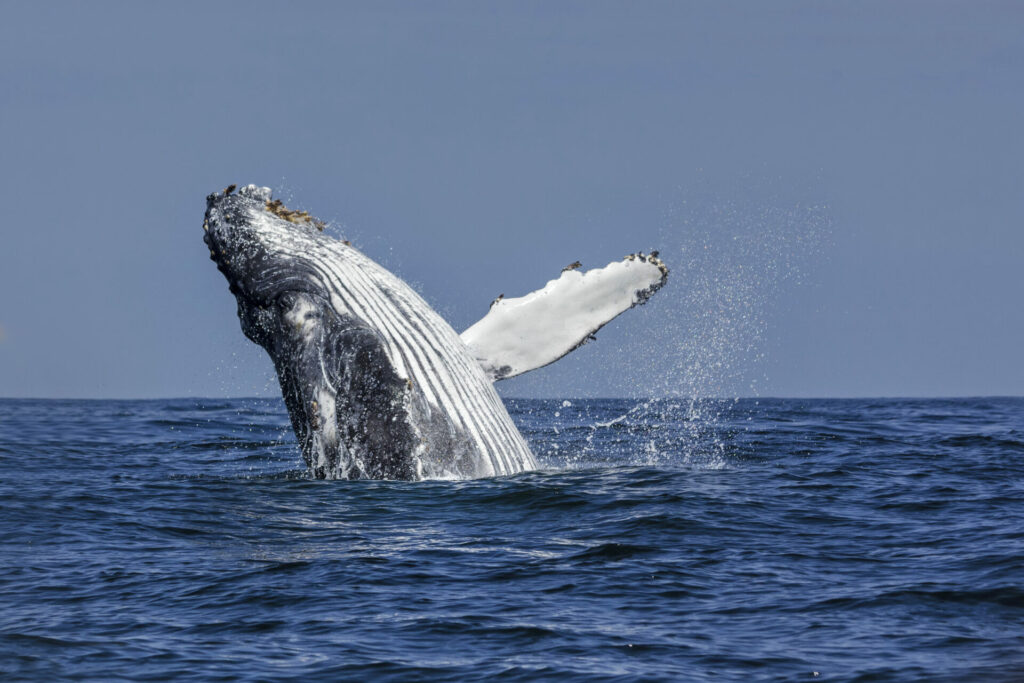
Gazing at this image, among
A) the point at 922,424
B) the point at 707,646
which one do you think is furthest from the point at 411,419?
the point at 922,424

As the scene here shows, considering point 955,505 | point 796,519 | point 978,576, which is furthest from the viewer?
point 955,505

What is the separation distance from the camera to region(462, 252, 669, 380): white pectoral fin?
38.8 ft

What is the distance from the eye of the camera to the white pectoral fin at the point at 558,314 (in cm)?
1182

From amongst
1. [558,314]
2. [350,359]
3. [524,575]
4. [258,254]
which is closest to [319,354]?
[350,359]

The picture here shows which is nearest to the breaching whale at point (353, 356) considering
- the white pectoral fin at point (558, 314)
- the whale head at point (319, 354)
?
the whale head at point (319, 354)

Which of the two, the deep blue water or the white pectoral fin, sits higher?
the white pectoral fin

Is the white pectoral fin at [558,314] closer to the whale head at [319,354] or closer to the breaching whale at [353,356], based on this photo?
the breaching whale at [353,356]

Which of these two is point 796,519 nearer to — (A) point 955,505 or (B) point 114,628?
(A) point 955,505

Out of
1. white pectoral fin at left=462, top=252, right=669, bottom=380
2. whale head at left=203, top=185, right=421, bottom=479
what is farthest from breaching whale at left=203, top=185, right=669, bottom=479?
white pectoral fin at left=462, top=252, right=669, bottom=380

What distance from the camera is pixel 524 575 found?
8281 millimetres

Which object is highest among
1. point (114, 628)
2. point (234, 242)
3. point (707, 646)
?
point (234, 242)

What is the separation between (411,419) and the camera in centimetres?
1029

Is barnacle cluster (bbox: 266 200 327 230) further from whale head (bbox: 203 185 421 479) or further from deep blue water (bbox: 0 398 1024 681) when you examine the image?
deep blue water (bbox: 0 398 1024 681)

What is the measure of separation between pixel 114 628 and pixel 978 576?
18.7 ft
